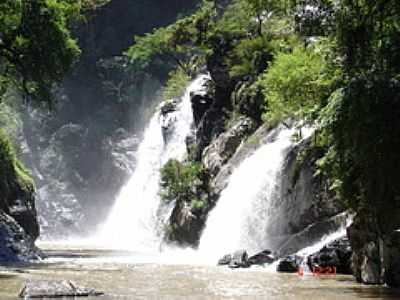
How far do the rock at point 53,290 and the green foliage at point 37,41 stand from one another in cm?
1385

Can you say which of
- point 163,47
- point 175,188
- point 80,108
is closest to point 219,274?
point 175,188

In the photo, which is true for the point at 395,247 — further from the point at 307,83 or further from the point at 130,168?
the point at 130,168

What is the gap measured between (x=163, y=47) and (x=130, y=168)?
1252cm

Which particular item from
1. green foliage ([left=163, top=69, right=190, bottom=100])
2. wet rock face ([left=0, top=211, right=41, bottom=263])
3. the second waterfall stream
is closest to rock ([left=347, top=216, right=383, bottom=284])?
the second waterfall stream

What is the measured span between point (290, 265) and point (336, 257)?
1497 mm

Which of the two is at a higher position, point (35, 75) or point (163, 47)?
point (163, 47)

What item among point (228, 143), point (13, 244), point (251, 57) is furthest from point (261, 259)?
point (251, 57)

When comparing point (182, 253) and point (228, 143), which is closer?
point (182, 253)

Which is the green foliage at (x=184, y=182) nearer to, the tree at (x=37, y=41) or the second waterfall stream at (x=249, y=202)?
the second waterfall stream at (x=249, y=202)

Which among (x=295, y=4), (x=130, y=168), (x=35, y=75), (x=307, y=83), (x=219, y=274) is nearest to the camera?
(x=295, y=4)

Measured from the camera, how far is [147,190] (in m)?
54.2

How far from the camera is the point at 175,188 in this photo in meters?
40.1

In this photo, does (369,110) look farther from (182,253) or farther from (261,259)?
(182,253)

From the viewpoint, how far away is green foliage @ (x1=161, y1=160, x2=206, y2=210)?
124 feet
